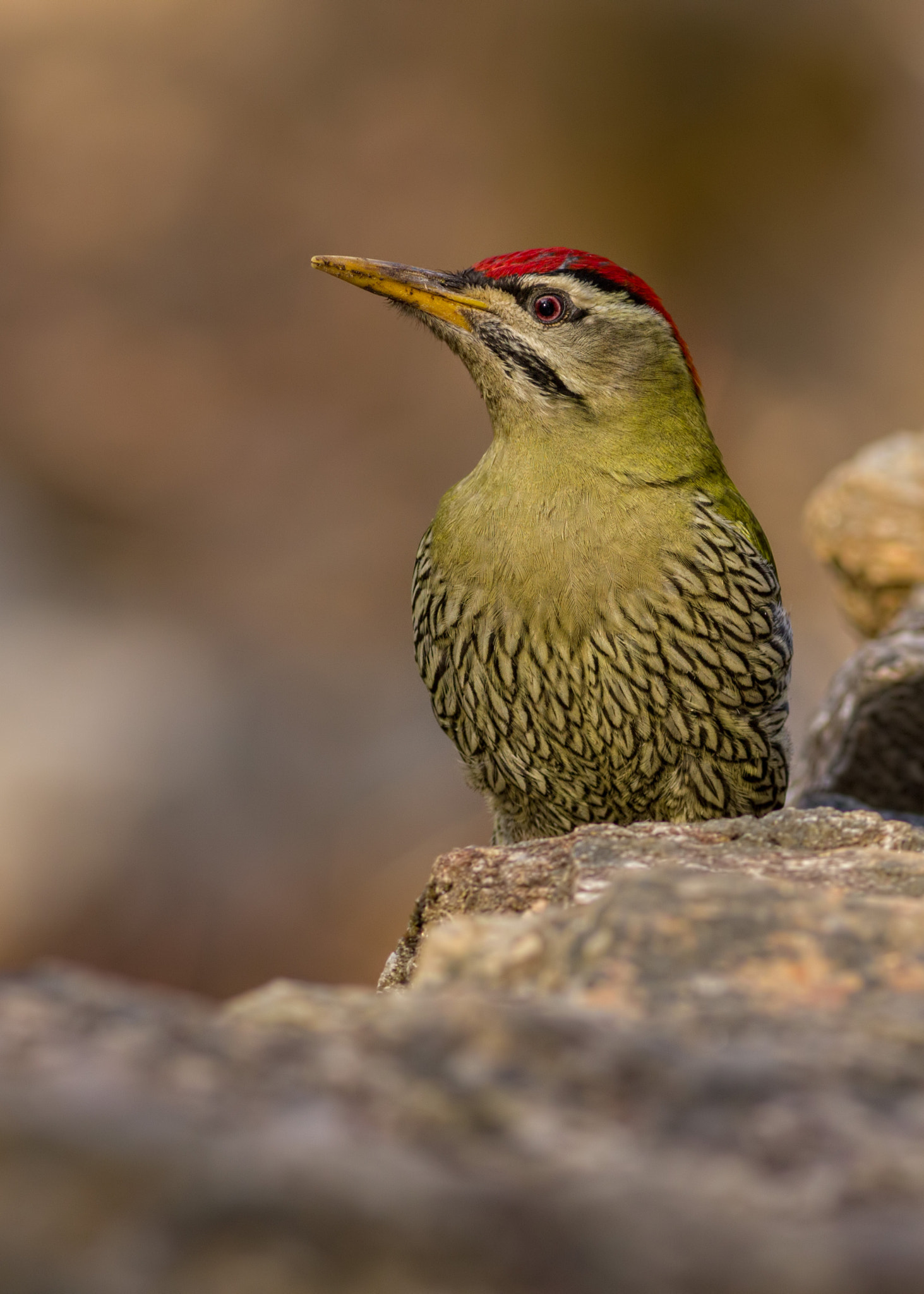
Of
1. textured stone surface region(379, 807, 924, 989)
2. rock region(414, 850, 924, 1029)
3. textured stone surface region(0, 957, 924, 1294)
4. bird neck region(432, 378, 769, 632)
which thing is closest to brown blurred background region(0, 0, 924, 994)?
bird neck region(432, 378, 769, 632)

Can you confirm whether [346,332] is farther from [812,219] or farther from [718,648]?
[718,648]

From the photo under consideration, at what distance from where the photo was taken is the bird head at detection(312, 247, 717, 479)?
525 cm

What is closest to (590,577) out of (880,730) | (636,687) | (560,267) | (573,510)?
(573,510)

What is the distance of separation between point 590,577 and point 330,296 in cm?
1413

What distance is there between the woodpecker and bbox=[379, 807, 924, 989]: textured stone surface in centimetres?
126

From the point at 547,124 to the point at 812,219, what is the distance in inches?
138

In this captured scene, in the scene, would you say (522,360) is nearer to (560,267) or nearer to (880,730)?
(560,267)

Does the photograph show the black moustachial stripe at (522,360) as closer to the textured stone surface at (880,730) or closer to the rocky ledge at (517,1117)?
the textured stone surface at (880,730)

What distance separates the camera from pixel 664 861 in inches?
129

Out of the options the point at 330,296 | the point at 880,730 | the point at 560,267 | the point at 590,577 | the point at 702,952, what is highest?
the point at 330,296

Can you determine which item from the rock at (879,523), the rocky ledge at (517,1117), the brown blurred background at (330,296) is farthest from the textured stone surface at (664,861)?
the brown blurred background at (330,296)

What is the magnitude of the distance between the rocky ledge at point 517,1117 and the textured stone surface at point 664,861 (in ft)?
2.35

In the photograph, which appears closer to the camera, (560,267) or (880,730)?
(560,267)

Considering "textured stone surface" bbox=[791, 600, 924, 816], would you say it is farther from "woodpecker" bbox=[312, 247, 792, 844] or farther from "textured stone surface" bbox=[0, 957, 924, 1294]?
"textured stone surface" bbox=[0, 957, 924, 1294]
